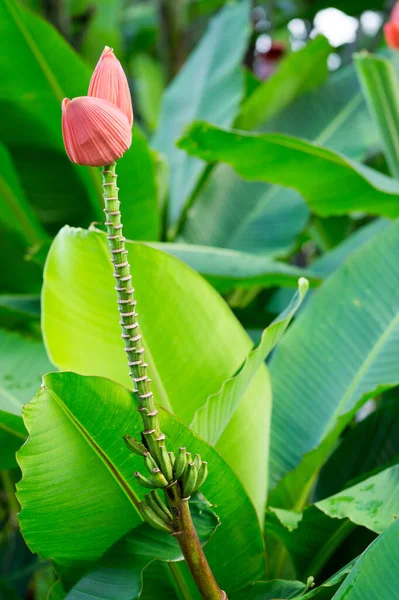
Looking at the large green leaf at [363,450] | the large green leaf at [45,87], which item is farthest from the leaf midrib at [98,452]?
the large green leaf at [45,87]

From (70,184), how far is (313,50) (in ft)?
1.66

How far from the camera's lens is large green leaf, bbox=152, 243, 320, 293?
77 centimetres

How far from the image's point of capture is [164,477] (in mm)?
369

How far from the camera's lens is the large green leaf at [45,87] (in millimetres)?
869

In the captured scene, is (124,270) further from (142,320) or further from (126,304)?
(142,320)

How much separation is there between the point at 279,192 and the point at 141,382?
843 mm

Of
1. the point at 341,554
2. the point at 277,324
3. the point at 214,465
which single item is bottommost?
the point at 341,554

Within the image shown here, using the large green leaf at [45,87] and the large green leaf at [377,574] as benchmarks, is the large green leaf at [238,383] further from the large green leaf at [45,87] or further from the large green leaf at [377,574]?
the large green leaf at [45,87]

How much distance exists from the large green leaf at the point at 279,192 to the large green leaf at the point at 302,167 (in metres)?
0.25

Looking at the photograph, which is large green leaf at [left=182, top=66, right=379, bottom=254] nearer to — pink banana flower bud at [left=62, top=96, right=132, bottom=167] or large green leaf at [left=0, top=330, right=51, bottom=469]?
large green leaf at [left=0, top=330, right=51, bottom=469]

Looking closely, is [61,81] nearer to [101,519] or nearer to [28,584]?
[101,519]

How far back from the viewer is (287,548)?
60 centimetres

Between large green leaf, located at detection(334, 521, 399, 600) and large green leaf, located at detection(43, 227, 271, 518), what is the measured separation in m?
0.19

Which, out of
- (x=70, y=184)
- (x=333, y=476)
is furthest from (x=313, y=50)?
(x=333, y=476)
